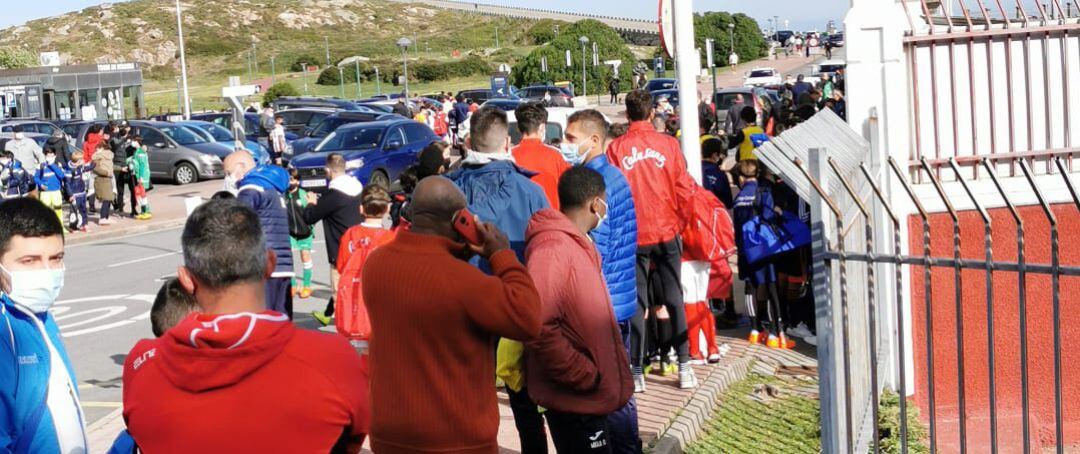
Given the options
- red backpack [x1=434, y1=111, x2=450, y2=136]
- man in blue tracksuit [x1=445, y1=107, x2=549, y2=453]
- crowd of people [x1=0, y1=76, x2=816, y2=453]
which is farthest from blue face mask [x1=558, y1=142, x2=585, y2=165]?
red backpack [x1=434, y1=111, x2=450, y2=136]

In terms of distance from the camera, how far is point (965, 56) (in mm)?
7855

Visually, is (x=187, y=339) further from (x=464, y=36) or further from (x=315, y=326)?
(x=464, y=36)

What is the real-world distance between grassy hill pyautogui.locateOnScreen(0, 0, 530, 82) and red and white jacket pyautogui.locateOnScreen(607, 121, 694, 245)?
380 ft

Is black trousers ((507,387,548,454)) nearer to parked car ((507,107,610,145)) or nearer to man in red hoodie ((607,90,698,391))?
man in red hoodie ((607,90,698,391))

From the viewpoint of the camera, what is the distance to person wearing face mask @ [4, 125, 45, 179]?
2311 centimetres

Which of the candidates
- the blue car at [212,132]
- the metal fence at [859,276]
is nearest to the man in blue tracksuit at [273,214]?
the metal fence at [859,276]

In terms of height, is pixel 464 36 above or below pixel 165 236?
above

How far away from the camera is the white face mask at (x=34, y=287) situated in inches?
163

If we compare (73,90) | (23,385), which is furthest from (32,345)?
(73,90)

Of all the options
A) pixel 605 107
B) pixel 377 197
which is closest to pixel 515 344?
pixel 377 197

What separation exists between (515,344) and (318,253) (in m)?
12.5

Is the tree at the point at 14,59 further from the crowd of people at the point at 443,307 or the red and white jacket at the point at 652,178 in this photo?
the red and white jacket at the point at 652,178

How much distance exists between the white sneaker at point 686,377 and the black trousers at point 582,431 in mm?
2976

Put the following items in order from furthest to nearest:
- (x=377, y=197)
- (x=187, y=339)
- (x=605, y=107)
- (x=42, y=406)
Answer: (x=605, y=107), (x=377, y=197), (x=42, y=406), (x=187, y=339)
